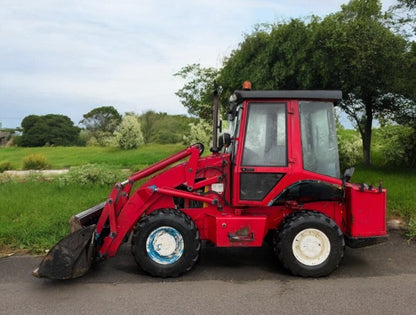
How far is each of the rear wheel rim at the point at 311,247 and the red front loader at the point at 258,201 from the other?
12 millimetres

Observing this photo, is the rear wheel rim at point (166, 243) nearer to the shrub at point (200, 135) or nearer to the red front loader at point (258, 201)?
the red front loader at point (258, 201)

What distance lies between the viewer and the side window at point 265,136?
5215 millimetres

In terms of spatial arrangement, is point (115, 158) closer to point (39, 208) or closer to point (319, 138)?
point (39, 208)

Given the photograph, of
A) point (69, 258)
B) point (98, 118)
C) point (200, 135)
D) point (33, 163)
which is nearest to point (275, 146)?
point (69, 258)

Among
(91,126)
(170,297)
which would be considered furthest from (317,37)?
(91,126)

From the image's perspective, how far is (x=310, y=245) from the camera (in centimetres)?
514

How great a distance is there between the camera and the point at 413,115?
1148 cm

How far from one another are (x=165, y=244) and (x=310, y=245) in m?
1.70

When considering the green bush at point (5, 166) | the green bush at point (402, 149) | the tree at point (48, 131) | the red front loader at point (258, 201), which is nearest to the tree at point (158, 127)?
the green bush at point (5, 166)

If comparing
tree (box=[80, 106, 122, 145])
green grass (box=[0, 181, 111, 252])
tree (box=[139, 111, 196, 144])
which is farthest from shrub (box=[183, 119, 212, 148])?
tree (box=[80, 106, 122, 145])

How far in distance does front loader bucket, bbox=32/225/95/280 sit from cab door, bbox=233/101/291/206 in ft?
5.99

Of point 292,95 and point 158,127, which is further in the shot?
point 158,127

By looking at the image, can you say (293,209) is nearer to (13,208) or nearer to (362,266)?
(362,266)

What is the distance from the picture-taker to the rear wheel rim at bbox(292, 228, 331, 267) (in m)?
5.13
